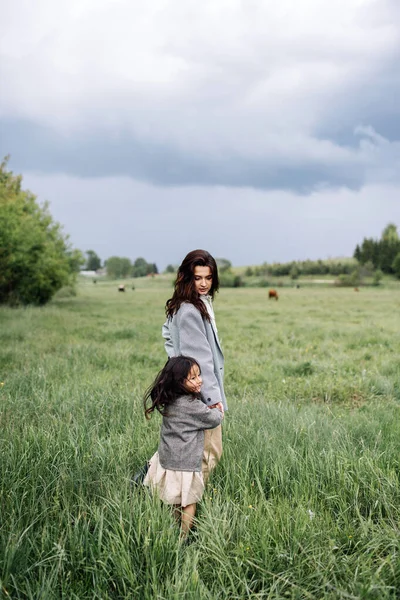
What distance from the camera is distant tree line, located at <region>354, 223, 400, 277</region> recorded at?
85062 mm

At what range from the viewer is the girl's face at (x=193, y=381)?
123 inches

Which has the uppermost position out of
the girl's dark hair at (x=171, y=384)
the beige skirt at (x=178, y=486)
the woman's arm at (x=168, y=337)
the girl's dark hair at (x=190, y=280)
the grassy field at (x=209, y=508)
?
the girl's dark hair at (x=190, y=280)

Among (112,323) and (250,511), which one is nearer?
(250,511)

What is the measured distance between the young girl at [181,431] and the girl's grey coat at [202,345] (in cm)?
17

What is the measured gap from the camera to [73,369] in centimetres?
775

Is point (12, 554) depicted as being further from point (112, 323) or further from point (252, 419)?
point (112, 323)

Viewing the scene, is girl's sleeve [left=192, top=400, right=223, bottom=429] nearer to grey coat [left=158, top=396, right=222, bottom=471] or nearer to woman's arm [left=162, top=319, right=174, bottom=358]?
grey coat [left=158, top=396, right=222, bottom=471]

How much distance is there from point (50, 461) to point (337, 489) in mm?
2182

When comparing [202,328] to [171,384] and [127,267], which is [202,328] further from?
[127,267]

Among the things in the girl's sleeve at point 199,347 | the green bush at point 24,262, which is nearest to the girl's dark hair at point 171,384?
the girl's sleeve at point 199,347

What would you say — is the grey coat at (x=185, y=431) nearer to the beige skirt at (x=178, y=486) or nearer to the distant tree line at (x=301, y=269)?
the beige skirt at (x=178, y=486)

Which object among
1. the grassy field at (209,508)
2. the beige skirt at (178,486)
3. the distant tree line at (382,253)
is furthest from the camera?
the distant tree line at (382,253)

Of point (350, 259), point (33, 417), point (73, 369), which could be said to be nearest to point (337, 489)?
point (33, 417)

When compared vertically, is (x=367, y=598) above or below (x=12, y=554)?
below
